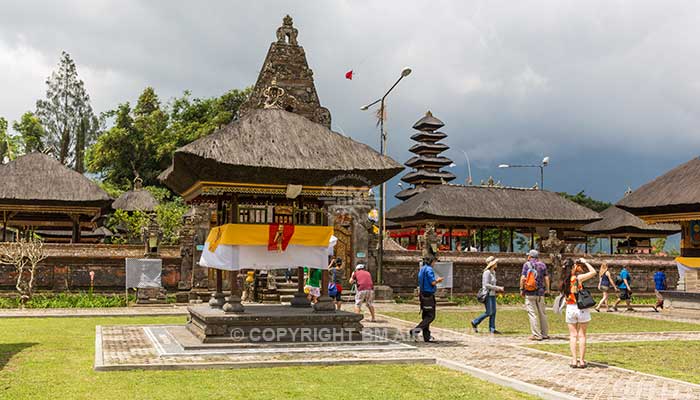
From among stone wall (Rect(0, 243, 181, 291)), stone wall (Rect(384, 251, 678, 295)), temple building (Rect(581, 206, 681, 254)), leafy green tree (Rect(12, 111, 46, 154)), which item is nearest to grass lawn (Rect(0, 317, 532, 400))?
stone wall (Rect(0, 243, 181, 291))

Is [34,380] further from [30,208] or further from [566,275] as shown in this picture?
[30,208]

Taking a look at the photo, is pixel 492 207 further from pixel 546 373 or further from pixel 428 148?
pixel 546 373

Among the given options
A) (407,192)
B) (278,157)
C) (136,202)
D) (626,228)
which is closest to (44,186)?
(136,202)

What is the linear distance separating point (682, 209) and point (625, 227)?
22447 millimetres

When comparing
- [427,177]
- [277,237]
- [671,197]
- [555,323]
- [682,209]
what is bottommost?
[555,323]

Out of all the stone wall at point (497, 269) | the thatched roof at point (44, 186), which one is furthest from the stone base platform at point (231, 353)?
the thatched roof at point (44, 186)

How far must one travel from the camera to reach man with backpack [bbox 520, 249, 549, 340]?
15594mm

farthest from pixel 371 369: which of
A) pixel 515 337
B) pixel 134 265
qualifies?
pixel 134 265

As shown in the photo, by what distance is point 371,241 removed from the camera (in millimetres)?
31438

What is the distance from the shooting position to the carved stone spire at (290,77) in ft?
106

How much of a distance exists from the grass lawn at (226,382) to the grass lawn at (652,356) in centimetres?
312

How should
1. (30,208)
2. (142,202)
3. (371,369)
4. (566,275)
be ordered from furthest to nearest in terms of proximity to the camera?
(142,202)
(30,208)
(566,275)
(371,369)

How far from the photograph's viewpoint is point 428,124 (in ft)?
190

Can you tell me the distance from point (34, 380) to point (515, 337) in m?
10.2
